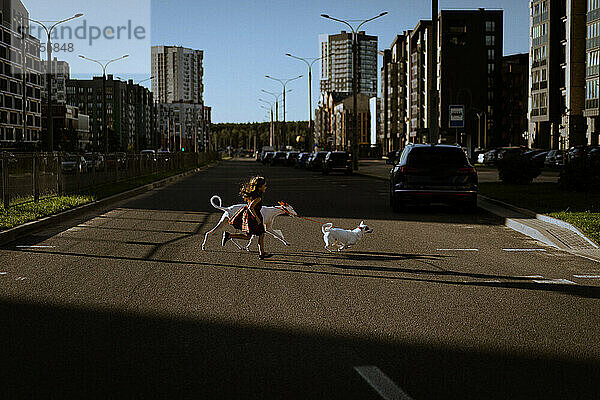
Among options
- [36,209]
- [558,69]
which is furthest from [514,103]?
[36,209]

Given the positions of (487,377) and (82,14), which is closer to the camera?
(487,377)

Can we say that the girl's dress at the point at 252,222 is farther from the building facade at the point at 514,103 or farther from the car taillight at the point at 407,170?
the building facade at the point at 514,103

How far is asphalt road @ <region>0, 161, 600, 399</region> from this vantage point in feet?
16.5

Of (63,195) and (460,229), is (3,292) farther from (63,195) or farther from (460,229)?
(63,195)

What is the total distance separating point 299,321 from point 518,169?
76.5 ft

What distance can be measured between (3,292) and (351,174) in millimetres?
42472

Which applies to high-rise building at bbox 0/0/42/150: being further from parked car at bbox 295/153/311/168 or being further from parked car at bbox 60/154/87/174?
parked car at bbox 60/154/87/174

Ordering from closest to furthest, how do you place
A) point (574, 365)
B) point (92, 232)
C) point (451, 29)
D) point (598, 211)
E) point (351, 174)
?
point (574, 365)
point (92, 232)
point (598, 211)
point (351, 174)
point (451, 29)

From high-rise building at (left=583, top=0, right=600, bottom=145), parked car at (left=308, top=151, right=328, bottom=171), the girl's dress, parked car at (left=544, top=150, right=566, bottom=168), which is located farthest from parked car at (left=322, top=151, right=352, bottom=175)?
the girl's dress

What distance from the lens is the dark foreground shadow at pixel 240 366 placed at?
15.8ft

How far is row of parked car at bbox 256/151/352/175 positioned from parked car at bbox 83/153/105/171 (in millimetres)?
21666

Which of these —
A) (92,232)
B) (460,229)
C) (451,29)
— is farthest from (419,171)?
(451,29)

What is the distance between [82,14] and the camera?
173 ft

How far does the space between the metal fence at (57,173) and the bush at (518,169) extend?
1444 centimetres
